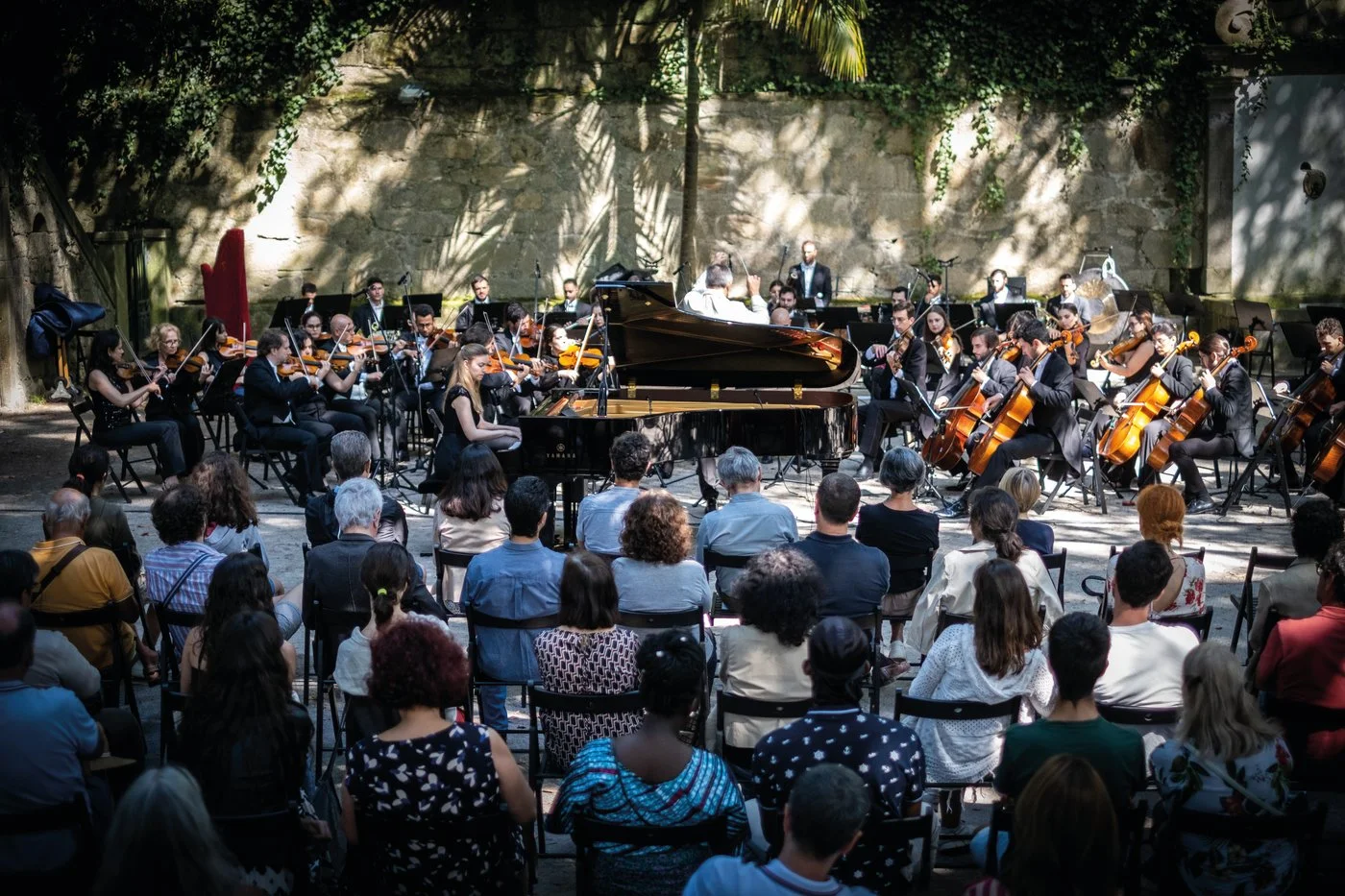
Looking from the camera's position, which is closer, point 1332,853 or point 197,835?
point 197,835

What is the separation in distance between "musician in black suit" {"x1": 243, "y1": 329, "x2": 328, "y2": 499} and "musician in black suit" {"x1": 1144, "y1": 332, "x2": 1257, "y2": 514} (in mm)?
6708

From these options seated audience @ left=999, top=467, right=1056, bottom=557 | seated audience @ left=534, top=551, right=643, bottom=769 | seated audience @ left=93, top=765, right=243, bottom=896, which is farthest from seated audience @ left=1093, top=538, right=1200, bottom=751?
seated audience @ left=93, top=765, right=243, bottom=896

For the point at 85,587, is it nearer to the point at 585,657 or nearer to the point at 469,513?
the point at 469,513

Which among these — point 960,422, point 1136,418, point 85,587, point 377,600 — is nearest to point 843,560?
point 377,600

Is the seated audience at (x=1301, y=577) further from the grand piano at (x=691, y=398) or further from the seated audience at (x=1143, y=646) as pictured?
the grand piano at (x=691, y=398)

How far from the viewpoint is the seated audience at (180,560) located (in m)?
6.00

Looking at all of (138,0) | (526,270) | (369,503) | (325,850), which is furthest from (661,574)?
(138,0)

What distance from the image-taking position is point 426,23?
19484 millimetres

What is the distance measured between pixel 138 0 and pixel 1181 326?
1440cm

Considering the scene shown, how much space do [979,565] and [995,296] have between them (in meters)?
10.4

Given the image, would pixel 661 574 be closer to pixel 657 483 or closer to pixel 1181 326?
pixel 657 483

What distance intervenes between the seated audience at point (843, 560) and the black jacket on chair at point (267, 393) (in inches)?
247

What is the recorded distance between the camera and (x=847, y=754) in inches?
163

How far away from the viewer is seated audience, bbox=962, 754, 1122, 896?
3.53 meters
